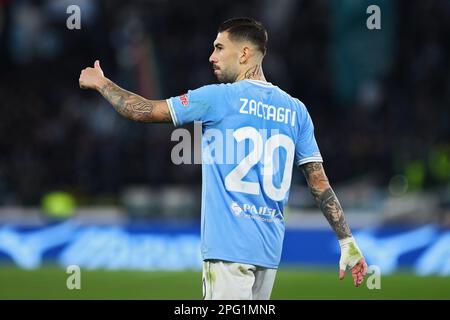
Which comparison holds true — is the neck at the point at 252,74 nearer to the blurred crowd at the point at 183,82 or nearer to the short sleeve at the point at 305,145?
the short sleeve at the point at 305,145

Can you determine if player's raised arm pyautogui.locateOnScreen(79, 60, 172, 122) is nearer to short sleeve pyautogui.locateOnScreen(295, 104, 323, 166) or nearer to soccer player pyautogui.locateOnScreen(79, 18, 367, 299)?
soccer player pyautogui.locateOnScreen(79, 18, 367, 299)

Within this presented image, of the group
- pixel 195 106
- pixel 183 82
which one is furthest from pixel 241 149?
pixel 183 82

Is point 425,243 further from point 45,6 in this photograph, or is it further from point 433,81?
point 45,6

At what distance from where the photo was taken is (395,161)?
19.5 meters

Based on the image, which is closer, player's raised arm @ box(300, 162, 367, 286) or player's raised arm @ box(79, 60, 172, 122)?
player's raised arm @ box(79, 60, 172, 122)

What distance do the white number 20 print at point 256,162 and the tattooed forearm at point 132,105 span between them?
0.47m

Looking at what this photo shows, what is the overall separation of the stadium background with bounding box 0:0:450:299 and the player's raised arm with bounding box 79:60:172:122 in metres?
6.81

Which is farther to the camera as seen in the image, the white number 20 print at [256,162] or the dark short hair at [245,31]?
the dark short hair at [245,31]

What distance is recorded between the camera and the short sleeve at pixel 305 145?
6434 mm

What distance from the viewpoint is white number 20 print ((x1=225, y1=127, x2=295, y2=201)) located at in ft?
20.0

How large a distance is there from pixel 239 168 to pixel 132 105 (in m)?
0.72

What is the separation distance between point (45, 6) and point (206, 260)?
1618 centimetres

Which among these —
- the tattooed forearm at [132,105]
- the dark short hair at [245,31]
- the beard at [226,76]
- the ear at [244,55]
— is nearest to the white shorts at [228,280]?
the tattooed forearm at [132,105]

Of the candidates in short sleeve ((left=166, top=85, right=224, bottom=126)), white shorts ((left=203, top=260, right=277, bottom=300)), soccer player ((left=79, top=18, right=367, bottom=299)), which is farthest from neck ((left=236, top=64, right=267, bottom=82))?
white shorts ((left=203, top=260, right=277, bottom=300))
